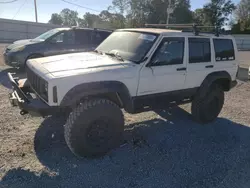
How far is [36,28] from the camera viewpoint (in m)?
25.1

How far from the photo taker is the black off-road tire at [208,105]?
5.20 meters

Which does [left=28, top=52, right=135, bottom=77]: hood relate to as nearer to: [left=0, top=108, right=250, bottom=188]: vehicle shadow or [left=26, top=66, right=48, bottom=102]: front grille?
[left=26, top=66, right=48, bottom=102]: front grille

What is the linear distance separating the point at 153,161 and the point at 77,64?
6.23ft

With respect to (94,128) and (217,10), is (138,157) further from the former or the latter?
(217,10)

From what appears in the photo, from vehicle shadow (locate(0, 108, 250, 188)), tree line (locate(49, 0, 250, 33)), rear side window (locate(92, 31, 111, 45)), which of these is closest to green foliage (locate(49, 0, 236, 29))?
tree line (locate(49, 0, 250, 33))

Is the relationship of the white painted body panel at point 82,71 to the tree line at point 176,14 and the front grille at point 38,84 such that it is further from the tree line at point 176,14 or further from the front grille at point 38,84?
the tree line at point 176,14

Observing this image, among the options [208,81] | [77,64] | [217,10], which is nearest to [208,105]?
[208,81]

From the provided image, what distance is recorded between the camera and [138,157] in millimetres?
3877

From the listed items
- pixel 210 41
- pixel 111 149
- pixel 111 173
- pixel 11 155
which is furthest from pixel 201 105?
pixel 11 155

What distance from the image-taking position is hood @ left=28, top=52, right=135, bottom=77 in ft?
11.6

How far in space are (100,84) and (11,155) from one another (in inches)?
66.9

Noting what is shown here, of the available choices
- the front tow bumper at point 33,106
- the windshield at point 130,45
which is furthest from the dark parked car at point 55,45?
the front tow bumper at point 33,106

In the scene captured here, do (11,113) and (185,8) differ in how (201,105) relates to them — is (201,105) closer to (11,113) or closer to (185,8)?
(11,113)

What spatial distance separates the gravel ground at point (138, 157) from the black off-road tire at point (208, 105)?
19 cm
